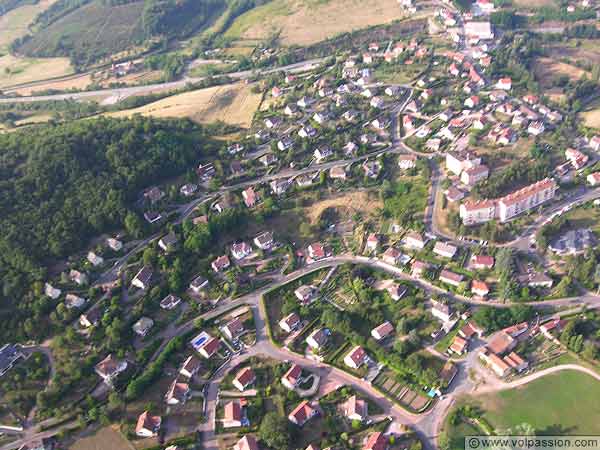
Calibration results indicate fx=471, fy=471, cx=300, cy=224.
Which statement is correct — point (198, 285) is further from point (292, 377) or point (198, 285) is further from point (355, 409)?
point (355, 409)

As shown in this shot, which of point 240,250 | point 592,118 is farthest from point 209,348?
point 592,118

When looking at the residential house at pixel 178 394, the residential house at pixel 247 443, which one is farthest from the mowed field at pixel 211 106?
the residential house at pixel 247 443

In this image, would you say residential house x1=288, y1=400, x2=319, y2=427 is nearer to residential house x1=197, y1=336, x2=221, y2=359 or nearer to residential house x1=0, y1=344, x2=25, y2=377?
residential house x1=197, y1=336, x2=221, y2=359

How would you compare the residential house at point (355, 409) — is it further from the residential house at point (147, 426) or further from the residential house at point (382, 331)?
the residential house at point (147, 426)

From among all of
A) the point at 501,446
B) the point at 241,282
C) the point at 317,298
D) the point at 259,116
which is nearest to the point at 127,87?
the point at 259,116

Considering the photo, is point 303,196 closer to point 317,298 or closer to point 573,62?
point 317,298

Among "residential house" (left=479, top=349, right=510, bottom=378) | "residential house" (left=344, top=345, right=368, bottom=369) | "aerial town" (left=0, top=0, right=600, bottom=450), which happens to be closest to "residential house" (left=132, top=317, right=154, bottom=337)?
"aerial town" (left=0, top=0, right=600, bottom=450)
